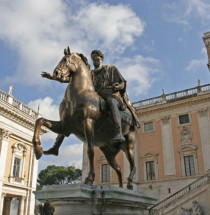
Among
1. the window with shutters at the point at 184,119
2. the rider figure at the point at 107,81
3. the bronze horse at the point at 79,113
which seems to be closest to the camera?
the bronze horse at the point at 79,113

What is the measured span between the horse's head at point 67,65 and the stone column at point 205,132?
2202 cm

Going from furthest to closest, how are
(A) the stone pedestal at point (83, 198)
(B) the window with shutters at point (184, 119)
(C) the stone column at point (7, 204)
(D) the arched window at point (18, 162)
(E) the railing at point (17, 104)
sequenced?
1. (B) the window with shutters at point (184, 119)
2. (C) the stone column at point (7, 204)
3. (D) the arched window at point (18, 162)
4. (E) the railing at point (17, 104)
5. (A) the stone pedestal at point (83, 198)

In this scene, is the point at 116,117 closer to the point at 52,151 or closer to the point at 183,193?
the point at 52,151

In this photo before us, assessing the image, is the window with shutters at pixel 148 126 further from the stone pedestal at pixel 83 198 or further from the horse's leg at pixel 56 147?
the stone pedestal at pixel 83 198

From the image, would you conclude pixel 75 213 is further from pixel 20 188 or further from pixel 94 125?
pixel 20 188

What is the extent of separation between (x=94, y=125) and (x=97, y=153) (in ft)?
80.4

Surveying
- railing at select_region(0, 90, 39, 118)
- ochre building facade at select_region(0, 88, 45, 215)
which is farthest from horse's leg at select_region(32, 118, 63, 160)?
railing at select_region(0, 90, 39, 118)

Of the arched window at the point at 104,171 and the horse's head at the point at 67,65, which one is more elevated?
the arched window at the point at 104,171

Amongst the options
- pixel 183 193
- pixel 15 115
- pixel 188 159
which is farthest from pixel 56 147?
pixel 188 159

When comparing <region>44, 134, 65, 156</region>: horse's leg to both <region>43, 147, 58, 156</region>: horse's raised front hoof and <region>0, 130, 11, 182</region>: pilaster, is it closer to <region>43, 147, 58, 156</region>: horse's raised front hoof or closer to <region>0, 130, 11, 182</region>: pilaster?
<region>43, 147, 58, 156</region>: horse's raised front hoof

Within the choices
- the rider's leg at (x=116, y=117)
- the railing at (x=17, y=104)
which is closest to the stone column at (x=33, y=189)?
the railing at (x=17, y=104)

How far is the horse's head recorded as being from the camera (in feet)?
14.2

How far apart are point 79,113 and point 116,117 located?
625mm

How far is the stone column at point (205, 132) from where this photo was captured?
23.8 m
